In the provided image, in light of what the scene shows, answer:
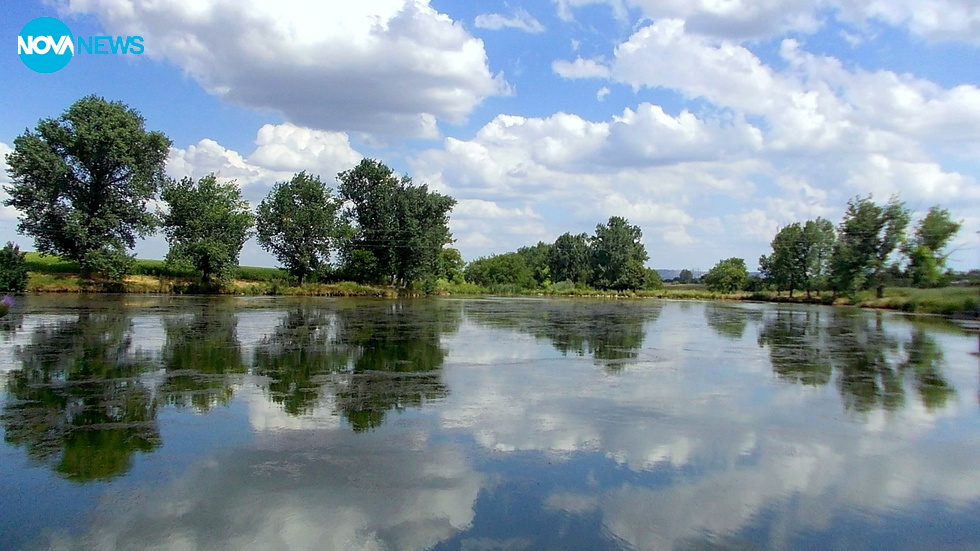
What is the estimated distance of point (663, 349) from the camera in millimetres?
17281

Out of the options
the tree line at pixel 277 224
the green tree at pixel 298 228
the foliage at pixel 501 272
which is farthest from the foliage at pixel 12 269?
the foliage at pixel 501 272

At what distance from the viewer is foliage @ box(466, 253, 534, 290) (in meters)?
102

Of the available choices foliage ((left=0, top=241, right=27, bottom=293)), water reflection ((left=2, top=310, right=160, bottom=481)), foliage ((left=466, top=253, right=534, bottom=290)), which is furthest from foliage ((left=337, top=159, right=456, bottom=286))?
water reflection ((left=2, top=310, right=160, bottom=481))

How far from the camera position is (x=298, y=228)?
5838cm

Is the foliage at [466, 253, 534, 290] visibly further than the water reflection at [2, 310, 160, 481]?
Yes

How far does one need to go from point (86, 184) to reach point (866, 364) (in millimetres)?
50715

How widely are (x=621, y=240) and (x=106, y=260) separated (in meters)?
72.1

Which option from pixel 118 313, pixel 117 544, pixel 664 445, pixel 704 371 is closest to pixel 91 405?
pixel 117 544

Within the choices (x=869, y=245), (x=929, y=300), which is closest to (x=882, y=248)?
(x=869, y=245)

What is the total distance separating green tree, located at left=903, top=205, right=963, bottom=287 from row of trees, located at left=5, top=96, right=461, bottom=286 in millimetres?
42369

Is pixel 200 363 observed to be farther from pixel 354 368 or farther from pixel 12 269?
pixel 12 269

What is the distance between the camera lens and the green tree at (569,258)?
346ft

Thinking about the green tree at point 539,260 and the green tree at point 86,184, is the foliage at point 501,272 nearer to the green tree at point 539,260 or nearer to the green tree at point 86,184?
the green tree at point 539,260

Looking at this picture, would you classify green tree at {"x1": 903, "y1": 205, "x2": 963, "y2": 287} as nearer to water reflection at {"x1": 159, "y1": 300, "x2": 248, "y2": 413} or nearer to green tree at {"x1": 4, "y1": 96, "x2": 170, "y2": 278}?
water reflection at {"x1": 159, "y1": 300, "x2": 248, "y2": 413}
